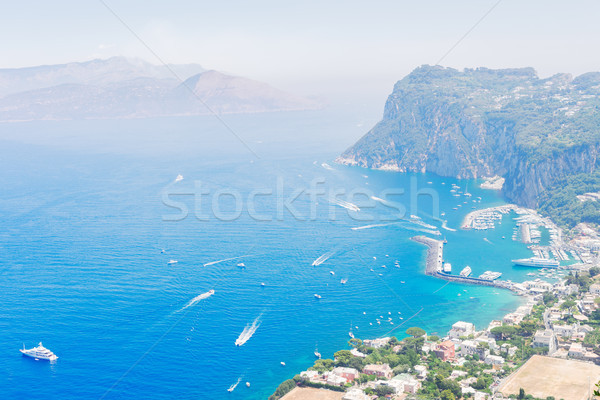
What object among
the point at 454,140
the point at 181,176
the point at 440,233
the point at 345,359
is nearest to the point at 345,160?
the point at 454,140

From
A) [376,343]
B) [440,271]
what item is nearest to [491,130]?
[440,271]

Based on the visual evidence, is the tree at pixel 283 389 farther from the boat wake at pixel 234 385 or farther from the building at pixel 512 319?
the building at pixel 512 319

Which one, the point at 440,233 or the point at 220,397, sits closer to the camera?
the point at 220,397

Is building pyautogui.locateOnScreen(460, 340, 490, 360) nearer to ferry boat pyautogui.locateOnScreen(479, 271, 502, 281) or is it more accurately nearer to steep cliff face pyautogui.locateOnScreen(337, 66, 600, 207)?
ferry boat pyautogui.locateOnScreen(479, 271, 502, 281)

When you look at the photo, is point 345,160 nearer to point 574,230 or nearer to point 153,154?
point 153,154

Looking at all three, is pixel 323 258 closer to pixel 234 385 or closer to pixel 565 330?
pixel 234 385

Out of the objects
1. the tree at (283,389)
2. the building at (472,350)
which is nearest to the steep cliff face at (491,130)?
the building at (472,350)
